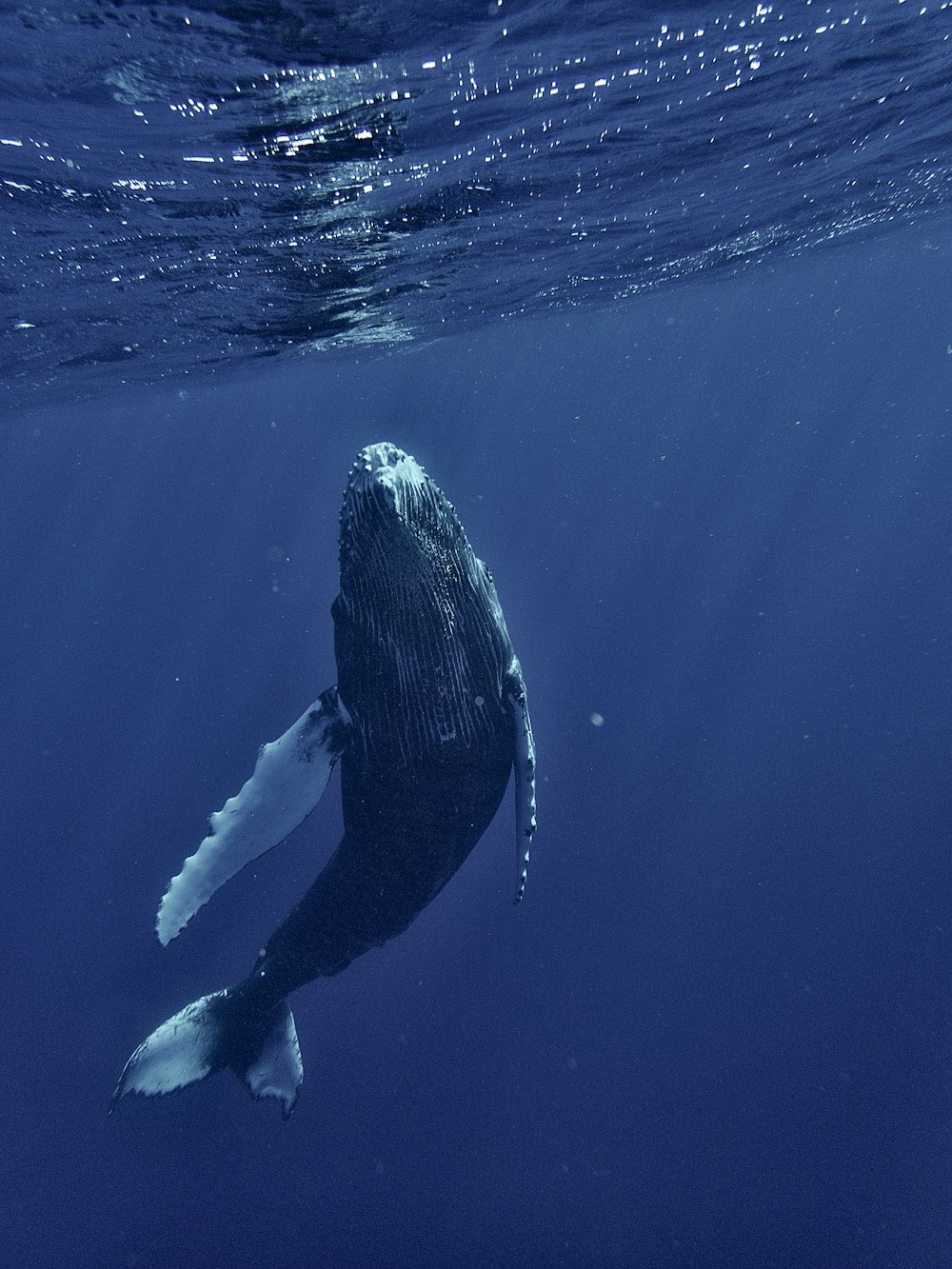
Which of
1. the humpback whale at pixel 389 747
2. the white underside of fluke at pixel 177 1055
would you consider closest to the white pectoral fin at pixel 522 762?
the humpback whale at pixel 389 747

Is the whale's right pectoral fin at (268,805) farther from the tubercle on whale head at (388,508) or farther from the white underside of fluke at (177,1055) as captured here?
the white underside of fluke at (177,1055)

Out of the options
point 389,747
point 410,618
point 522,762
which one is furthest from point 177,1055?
point 410,618

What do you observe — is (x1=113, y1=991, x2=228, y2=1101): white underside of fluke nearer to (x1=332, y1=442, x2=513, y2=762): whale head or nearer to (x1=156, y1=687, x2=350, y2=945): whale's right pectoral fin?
(x1=156, y1=687, x2=350, y2=945): whale's right pectoral fin

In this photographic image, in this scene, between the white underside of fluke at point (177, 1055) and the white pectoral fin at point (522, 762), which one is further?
the white underside of fluke at point (177, 1055)

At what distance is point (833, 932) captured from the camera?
27.0 m

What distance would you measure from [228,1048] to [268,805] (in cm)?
383

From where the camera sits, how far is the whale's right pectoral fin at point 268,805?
279 inches

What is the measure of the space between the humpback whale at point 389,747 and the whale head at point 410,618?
1cm

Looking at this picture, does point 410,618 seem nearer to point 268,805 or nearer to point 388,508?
point 388,508

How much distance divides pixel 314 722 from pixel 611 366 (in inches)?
3921

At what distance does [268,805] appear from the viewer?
23.9 feet

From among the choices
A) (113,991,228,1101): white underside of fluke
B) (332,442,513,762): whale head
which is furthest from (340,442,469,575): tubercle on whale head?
(113,991,228,1101): white underside of fluke

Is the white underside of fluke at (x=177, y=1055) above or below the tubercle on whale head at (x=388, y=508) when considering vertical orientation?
below

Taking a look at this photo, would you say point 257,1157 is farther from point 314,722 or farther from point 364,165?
point 364,165
